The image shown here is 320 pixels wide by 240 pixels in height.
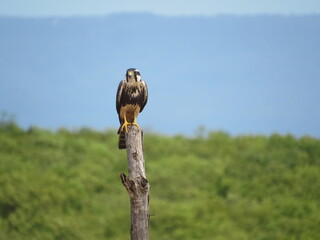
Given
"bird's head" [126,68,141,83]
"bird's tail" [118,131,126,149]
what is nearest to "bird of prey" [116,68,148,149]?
"bird's head" [126,68,141,83]

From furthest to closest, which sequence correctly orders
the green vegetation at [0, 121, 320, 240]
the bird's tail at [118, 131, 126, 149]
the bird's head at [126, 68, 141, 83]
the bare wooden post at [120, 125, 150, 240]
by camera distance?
the green vegetation at [0, 121, 320, 240]
the bird's head at [126, 68, 141, 83]
the bird's tail at [118, 131, 126, 149]
the bare wooden post at [120, 125, 150, 240]

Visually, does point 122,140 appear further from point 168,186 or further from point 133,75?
point 168,186

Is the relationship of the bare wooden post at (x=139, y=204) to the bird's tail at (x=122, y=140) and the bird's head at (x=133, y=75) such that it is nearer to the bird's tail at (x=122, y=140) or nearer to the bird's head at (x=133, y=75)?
the bird's tail at (x=122, y=140)

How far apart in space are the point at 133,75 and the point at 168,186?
23.3 m

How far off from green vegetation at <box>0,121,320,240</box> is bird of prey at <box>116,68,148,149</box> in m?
18.8

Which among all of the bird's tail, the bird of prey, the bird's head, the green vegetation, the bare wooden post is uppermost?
the green vegetation

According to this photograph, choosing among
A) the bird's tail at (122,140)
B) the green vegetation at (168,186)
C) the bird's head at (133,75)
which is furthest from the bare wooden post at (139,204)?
the green vegetation at (168,186)

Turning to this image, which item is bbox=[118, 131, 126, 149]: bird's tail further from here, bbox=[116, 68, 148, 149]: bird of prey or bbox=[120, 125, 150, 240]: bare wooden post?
bbox=[120, 125, 150, 240]: bare wooden post

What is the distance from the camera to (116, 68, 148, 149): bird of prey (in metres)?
11.3

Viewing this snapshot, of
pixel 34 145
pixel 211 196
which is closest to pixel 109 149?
pixel 34 145

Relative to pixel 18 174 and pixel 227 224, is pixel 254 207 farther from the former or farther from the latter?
pixel 18 174

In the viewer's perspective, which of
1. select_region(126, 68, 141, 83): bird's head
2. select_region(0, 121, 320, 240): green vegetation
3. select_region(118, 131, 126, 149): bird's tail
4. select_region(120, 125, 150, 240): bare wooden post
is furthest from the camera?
select_region(0, 121, 320, 240): green vegetation

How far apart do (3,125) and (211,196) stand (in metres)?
11.0

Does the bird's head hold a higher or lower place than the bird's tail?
higher
